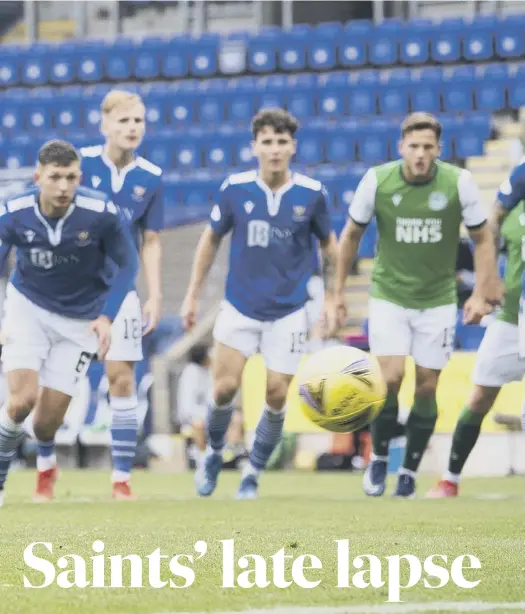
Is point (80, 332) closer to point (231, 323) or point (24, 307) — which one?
point (24, 307)

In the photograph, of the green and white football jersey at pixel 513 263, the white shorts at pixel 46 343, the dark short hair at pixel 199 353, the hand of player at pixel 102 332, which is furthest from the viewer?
the dark short hair at pixel 199 353

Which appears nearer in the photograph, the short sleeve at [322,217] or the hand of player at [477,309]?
the hand of player at [477,309]

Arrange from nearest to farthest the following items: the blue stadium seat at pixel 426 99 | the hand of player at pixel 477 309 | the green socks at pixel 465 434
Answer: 1. the hand of player at pixel 477 309
2. the green socks at pixel 465 434
3. the blue stadium seat at pixel 426 99

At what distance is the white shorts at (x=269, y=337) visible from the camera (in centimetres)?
888

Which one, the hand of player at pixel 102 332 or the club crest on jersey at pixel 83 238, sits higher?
the club crest on jersey at pixel 83 238

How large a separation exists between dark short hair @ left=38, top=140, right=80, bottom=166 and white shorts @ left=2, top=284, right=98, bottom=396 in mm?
919

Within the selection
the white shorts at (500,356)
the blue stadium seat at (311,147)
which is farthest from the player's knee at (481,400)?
the blue stadium seat at (311,147)

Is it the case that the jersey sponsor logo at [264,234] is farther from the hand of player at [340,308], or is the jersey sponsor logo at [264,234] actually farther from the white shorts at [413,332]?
the white shorts at [413,332]

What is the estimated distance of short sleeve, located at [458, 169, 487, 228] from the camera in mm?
8547

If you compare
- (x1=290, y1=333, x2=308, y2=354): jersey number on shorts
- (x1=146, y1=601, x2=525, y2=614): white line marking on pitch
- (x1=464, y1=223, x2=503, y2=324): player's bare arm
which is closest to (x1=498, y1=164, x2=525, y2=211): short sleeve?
(x1=464, y1=223, x2=503, y2=324): player's bare arm

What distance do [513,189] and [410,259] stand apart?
1.27 metres

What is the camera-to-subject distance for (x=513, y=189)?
7.62m

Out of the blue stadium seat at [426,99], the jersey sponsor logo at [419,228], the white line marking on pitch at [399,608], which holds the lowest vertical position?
the white line marking on pitch at [399,608]

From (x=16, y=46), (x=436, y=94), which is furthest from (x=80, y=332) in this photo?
(x=16, y=46)
